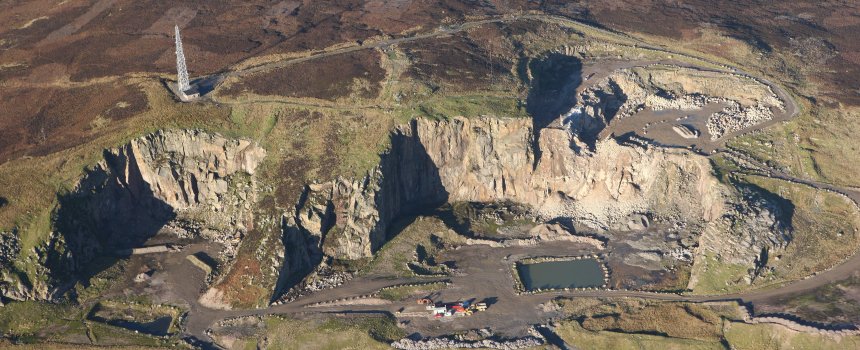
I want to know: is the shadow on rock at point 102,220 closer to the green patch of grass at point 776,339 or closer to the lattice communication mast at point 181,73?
the lattice communication mast at point 181,73

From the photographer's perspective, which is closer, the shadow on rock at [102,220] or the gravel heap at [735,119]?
the shadow on rock at [102,220]

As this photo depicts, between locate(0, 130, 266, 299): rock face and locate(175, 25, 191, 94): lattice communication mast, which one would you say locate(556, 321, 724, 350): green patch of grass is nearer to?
locate(0, 130, 266, 299): rock face

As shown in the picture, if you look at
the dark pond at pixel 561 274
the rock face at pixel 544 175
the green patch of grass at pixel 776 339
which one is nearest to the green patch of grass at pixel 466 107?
the rock face at pixel 544 175

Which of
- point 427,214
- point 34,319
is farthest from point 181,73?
point 427,214

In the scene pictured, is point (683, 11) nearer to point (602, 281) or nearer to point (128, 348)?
point (602, 281)

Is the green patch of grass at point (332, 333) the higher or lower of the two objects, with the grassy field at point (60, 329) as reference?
higher

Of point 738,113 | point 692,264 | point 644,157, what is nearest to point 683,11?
point 738,113
